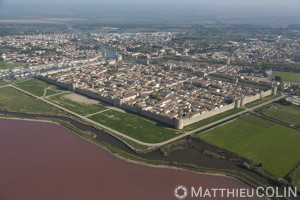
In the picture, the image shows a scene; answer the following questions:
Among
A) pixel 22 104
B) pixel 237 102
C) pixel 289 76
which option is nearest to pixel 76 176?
pixel 22 104

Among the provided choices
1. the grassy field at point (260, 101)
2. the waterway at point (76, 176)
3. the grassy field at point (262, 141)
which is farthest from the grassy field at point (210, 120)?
the waterway at point (76, 176)

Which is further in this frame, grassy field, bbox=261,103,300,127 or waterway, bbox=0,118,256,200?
grassy field, bbox=261,103,300,127

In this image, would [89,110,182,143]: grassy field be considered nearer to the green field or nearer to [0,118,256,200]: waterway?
the green field

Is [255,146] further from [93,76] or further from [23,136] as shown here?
[93,76]

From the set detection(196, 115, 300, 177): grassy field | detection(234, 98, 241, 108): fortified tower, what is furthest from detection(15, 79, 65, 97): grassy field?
detection(234, 98, 241, 108): fortified tower

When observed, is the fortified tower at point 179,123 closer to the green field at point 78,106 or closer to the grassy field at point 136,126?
the grassy field at point 136,126

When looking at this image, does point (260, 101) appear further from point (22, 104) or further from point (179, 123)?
point (22, 104)

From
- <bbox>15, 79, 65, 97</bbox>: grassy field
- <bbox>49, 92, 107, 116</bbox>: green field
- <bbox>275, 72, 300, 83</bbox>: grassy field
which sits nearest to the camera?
<bbox>49, 92, 107, 116</bbox>: green field

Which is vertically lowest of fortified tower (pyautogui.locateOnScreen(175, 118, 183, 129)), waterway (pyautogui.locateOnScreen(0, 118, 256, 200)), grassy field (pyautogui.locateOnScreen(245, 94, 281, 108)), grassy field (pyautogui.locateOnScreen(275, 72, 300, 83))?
waterway (pyautogui.locateOnScreen(0, 118, 256, 200))
